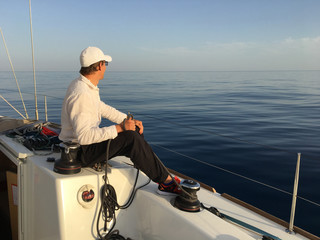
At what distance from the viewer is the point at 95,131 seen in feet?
5.65

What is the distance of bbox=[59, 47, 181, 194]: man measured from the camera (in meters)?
1.72

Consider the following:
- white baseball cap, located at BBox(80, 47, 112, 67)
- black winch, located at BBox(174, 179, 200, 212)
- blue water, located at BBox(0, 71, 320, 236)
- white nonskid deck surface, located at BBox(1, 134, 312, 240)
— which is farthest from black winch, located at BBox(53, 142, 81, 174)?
blue water, located at BBox(0, 71, 320, 236)

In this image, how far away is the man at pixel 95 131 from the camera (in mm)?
1723

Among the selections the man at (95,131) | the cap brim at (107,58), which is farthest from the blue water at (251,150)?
the cap brim at (107,58)

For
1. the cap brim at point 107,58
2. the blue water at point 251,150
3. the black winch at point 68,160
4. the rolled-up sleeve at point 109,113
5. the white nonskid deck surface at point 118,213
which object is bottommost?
the blue water at point 251,150

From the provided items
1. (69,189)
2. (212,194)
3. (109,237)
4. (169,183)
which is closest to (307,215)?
(212,194)

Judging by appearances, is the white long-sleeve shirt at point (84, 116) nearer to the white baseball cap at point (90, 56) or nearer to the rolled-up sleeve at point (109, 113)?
the white baseball cap at point (90, 56)

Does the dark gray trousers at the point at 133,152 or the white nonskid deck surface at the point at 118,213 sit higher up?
the dark gray trousers at the point at 133,152

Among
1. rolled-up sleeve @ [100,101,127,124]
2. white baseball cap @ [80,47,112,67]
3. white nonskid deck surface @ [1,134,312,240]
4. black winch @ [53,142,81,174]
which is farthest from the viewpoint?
rolled-up sleeve @ [100,101,127,124]

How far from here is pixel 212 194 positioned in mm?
2381

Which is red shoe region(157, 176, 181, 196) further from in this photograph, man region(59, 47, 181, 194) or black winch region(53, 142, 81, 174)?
black winch region(53, 142, 81, 174)

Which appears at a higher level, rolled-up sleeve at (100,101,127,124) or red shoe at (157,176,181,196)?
rolled-up sleeve at (100,101,127,124)

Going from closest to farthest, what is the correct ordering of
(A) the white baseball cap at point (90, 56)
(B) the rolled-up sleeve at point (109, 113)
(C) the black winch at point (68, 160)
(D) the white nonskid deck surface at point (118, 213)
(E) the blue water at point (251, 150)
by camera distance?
1. (D) the white nonskid deck surface at point (118, 213)
2. (C) the black winch at point (68, 160)
3. (A) the white baseball cap at point (90, 56)
4. (B) the rolled-up sleeve at point (109, 113)
5. (E) the blue water at point (251, 150)

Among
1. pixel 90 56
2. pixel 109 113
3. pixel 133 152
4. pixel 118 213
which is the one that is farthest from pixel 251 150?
pixel 90 56
